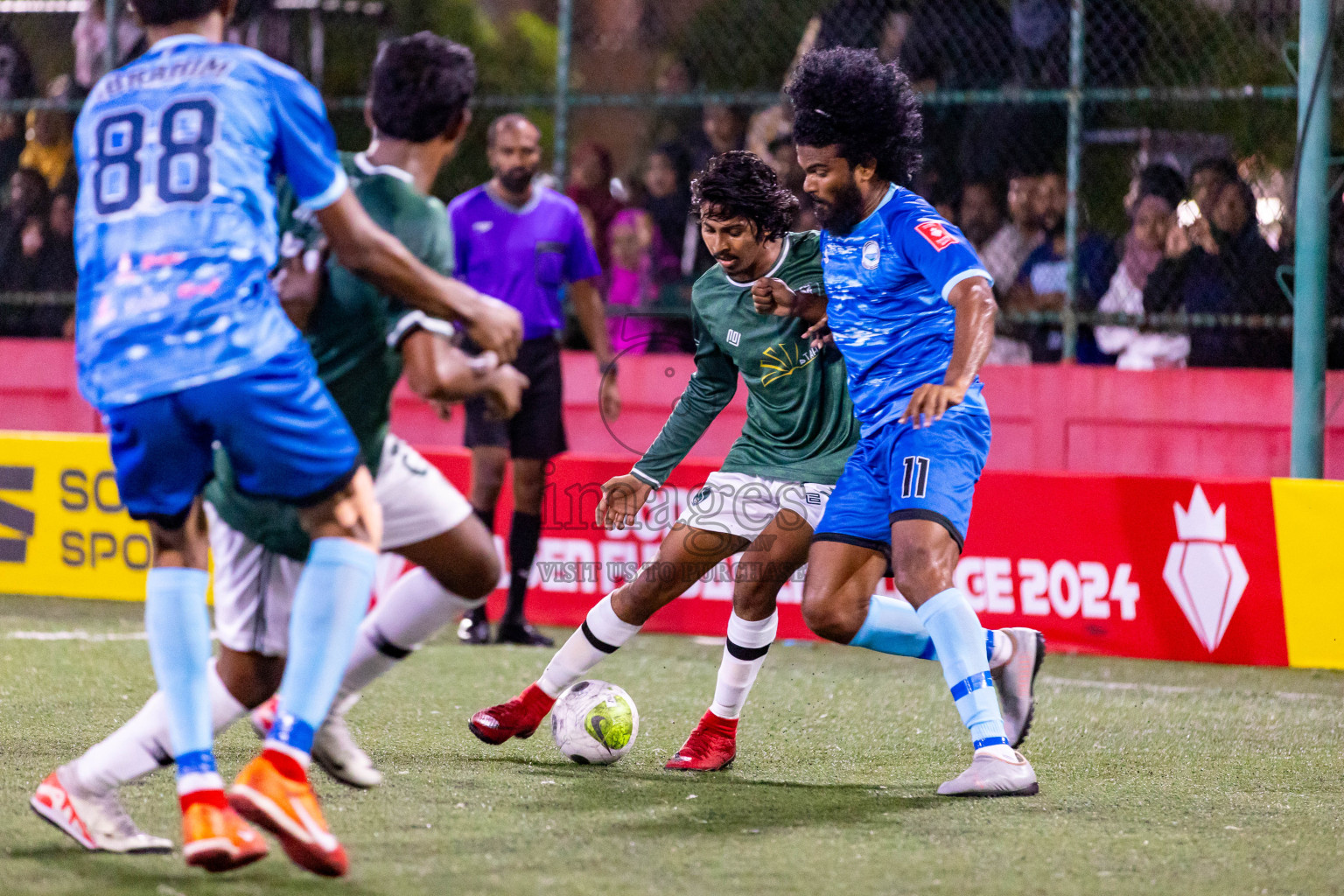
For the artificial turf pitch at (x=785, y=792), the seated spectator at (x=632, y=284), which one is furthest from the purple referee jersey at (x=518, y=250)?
the seated spectator at (x=632, y=284)

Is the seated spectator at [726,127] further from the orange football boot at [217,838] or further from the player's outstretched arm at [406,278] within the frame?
the orange football boot at [217,838]

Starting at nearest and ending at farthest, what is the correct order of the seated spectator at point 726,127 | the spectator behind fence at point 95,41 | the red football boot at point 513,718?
the red football boot at point 513,718 < the seated spectator at point 726,127 < the spectator behind fence at point 95,41

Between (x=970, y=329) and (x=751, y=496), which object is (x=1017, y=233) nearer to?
(x=751, y=496)

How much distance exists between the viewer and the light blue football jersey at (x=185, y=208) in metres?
3.48

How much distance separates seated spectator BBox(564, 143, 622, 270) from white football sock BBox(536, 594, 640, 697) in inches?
209

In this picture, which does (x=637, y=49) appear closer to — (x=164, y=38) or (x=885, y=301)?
(x=885, y=301)

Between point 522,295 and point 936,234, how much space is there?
3661mm

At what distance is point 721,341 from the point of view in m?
5.46

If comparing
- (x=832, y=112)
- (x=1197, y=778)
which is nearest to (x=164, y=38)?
(x=832, y=112)

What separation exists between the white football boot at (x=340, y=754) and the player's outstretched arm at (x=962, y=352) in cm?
160

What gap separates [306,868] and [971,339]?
2141mm

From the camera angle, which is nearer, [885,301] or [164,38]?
[164,38]

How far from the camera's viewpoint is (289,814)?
3479 mm

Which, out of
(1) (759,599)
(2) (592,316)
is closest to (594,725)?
(1) (759,599)
